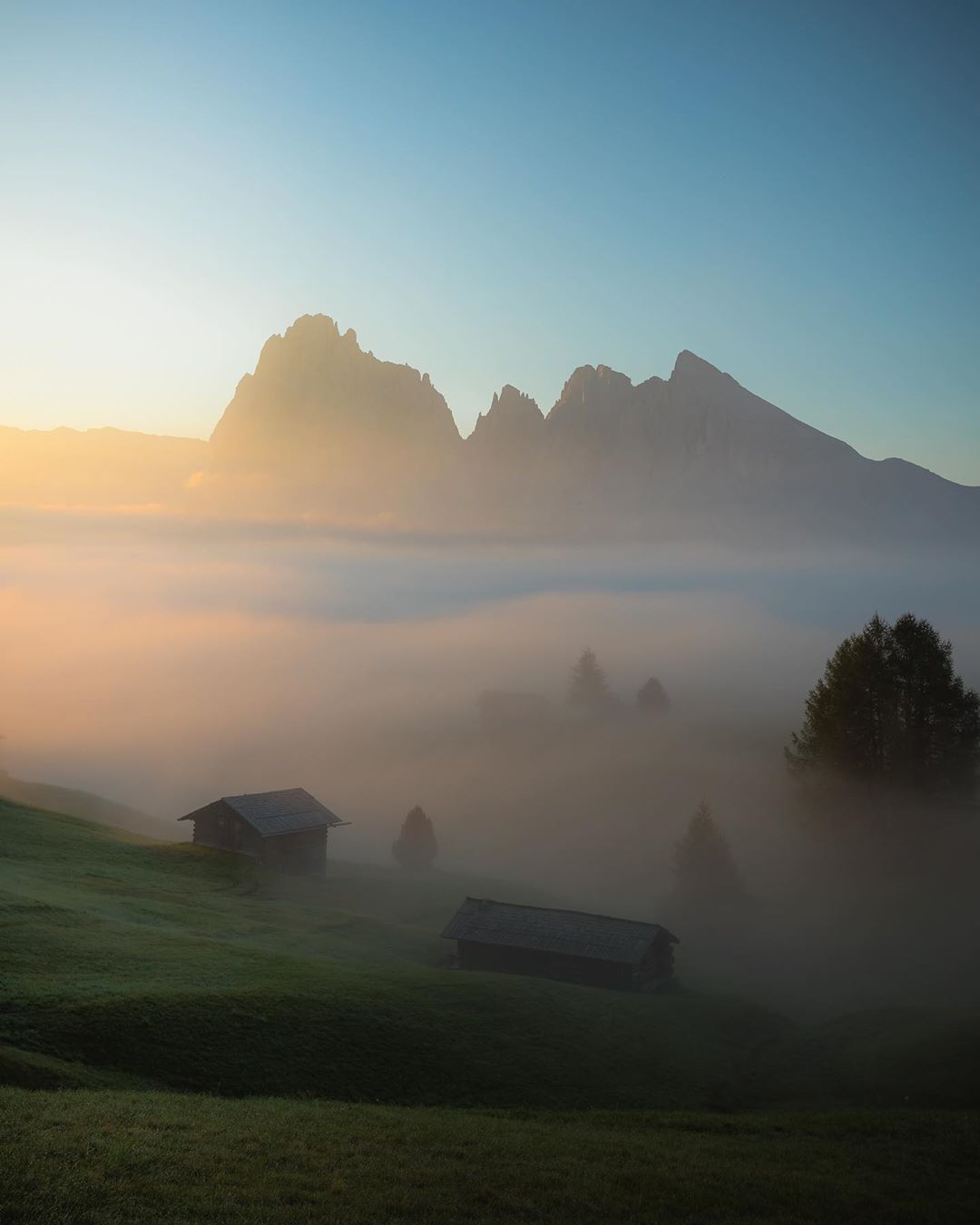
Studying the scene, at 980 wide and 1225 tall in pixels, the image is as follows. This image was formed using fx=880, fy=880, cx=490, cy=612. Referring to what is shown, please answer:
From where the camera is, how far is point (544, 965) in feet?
180

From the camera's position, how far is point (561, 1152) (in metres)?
24.2

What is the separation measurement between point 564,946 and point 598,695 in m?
84.2

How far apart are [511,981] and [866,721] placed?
3389 centimetres

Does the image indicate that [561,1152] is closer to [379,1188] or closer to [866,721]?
[379,1188]

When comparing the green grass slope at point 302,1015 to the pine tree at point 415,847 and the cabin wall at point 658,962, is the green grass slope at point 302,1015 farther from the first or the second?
the pine tree at point 415,847

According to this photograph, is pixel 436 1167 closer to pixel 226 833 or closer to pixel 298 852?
pixel 298 852

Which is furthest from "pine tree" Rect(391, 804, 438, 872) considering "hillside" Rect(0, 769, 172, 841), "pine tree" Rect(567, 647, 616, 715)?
"pine tree" Rect(567, 647, 616, 715)

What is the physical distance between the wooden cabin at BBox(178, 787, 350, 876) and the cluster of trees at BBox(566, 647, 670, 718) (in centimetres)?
6519

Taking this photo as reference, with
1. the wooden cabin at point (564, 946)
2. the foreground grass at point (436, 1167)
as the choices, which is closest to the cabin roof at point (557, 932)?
the wooden cabin at point (564, 946)

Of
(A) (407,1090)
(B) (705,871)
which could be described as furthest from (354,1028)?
(B) (705,871)

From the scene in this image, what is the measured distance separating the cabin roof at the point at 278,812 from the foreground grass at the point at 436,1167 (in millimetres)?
46192

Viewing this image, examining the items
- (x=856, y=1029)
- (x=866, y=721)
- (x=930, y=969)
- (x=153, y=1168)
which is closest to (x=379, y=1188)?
(x=153, y=1168)

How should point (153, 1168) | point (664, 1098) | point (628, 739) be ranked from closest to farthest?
1. point (153, 1168)
2. point (664, 1098)
3. point (628, 739)

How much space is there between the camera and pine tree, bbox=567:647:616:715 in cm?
13562
